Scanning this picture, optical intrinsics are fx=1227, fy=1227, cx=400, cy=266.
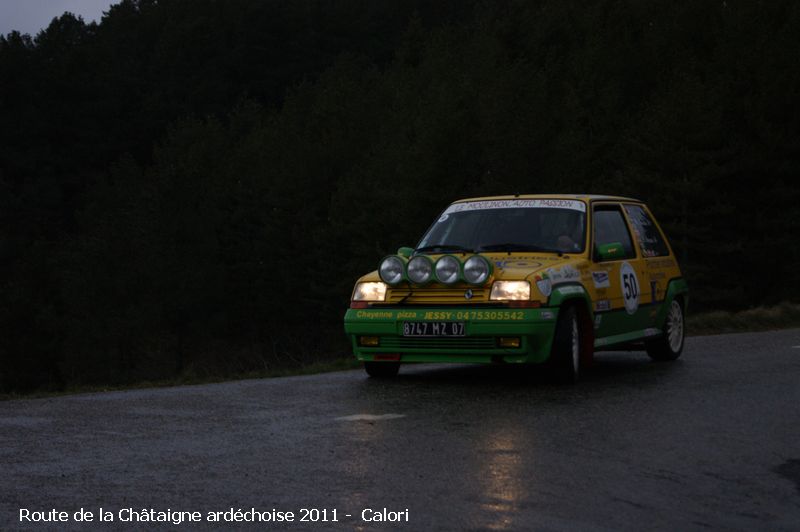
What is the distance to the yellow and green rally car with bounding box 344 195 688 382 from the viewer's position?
10.4 meters

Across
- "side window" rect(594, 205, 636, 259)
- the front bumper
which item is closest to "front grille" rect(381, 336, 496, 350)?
the front bumper

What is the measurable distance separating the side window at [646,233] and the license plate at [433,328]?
3.11 metres

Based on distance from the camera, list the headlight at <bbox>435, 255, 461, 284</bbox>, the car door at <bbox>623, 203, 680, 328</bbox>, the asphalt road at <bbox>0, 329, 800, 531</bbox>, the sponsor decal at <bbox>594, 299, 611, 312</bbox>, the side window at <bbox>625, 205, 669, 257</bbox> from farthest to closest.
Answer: the side window at <bbox>625, 205, 669, 257</bbox> → the car door at <bbox>623, 203, 680, 328</bbox> → the sponsor decal at <bbox>594, 299, 611, 312</bbox> → the headlight at <bbox>435, 255, 461, 284</bbox> → the asphalt road at <bbox>0, 329, 800, 531</bbox>

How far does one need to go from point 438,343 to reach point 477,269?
0.73 metres

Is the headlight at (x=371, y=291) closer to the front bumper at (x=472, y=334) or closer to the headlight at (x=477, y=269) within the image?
the front bumper at (x=472, y=334)

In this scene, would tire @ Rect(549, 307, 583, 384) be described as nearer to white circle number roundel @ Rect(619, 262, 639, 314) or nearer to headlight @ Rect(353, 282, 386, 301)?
white circle number roundel @ Rect(619, 262, 639, 314)

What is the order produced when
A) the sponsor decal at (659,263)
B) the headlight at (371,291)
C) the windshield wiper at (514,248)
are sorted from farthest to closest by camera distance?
1. the sponsor decal at (659,263)
2. the windshield wiper at (514,248)
3. the headlight at (371,291)

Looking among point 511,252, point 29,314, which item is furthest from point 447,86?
point 511,252

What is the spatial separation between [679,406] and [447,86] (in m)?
54.4

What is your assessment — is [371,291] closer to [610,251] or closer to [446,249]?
[446,249]

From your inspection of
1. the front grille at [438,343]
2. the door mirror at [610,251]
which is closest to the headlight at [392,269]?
the front grille at [438,343]

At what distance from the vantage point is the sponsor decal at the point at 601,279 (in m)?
11.3

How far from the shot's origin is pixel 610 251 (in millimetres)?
11359

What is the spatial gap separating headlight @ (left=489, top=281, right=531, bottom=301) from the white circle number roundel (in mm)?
1826
